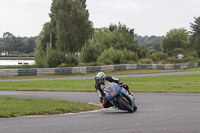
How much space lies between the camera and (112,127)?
899 centimetres

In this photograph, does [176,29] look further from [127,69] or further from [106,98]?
[106,98]

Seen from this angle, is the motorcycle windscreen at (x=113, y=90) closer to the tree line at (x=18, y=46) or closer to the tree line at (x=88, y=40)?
the tree line at (x=88, y=40)

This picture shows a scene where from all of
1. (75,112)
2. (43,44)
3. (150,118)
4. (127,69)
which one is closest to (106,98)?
(75,112)

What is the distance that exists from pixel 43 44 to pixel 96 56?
1979 inches

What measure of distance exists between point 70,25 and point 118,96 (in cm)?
6531

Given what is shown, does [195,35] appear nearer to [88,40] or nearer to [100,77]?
[88,40]

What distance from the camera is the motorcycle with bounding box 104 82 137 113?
12562 mm

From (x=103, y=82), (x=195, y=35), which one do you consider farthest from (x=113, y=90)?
(x=195, y=35)

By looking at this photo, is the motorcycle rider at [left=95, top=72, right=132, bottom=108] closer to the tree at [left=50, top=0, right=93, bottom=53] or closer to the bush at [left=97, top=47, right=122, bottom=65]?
the bush at [left=97, top=47, right=122, bottom=65]

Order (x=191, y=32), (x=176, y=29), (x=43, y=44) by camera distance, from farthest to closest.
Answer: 1. (x=176, y=29)
2. (x=191, y=32)
3. (x=43, y=44)

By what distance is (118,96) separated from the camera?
12617mm

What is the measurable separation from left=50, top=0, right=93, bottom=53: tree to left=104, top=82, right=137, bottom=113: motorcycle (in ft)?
208

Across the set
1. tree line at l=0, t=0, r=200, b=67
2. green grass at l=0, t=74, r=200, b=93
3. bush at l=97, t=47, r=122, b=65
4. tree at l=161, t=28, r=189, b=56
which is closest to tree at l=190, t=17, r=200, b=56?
tree at l=161, t=28, r=189, b=56

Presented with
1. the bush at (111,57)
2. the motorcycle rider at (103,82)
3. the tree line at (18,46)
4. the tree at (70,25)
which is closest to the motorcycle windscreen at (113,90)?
the motorcycle rider at (103,82)
